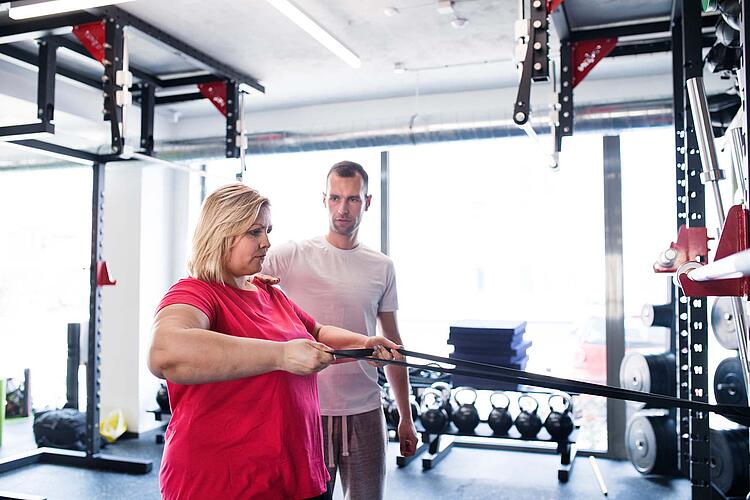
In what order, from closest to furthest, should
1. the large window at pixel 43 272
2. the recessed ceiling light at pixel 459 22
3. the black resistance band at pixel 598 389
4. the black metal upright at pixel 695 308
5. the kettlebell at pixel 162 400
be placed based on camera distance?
the black resistance band at pixel 598 389, the black metal upright at pixel 695 308, the recessed ceiling light at pixel 459 22, the kettlebell at pixel 162 400, the large window at pixel 43 272

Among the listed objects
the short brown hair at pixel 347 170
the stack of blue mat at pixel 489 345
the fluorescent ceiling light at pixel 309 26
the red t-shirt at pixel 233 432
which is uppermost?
the fluorescent ceiling light at pixel 309 26

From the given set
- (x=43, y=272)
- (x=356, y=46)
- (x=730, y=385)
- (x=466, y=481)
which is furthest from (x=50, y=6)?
(x=43, y=272)

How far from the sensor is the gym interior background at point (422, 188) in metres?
3.92

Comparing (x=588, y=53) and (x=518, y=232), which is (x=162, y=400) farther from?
(x=588, y=53)

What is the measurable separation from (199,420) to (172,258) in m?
5.26

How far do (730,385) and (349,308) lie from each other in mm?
2826

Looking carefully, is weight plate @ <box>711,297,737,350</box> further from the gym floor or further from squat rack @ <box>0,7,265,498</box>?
squat rack @ <box>0,7,265,498</box>

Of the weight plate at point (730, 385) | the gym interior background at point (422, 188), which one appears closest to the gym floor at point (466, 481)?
the gym interior background at point (422, 188)

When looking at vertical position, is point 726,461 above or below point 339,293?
below

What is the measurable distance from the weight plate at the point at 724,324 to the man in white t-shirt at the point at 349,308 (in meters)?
2.27

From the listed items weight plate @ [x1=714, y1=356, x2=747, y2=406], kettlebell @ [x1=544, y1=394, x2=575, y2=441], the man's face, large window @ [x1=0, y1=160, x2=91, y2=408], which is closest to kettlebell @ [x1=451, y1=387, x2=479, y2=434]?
kettlebell @ [x1=544, y1=394, x2=575, y2=441]

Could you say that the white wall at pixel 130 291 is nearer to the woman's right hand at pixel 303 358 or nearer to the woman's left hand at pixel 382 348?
the woman's left hand at pixel 382 348

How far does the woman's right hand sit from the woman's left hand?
0.51m

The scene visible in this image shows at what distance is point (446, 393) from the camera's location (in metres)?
5.13
